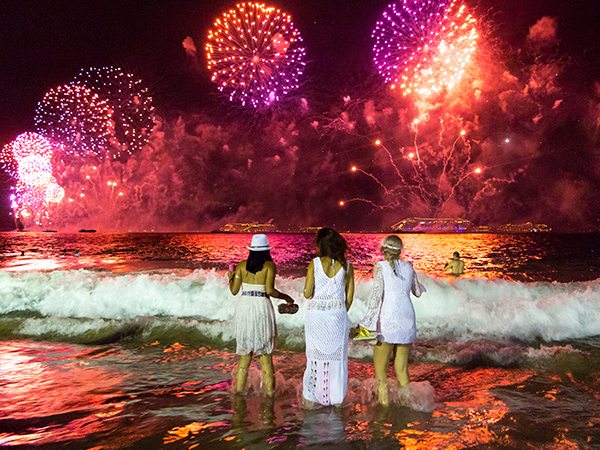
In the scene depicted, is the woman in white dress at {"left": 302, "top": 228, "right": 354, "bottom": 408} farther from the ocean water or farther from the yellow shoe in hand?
the ocean water

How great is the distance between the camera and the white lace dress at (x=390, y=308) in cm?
596

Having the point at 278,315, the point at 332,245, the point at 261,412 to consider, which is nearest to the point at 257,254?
the point at 332,245

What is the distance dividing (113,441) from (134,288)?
9.53m

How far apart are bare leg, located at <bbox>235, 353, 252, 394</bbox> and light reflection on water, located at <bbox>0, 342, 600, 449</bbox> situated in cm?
17

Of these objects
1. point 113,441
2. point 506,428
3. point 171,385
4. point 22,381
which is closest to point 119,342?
point 22,381

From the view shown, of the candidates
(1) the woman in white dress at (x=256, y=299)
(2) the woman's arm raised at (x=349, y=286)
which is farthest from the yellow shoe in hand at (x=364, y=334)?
(1) the woman in white dress at (x=256, y=299)

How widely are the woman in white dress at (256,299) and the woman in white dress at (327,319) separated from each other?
1.62ft

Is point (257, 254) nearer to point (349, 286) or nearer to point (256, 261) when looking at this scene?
point (256, 261)

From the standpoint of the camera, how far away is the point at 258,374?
707 cm

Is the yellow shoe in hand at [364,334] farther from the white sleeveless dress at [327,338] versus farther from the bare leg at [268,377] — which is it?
the bare leg at [268,377]

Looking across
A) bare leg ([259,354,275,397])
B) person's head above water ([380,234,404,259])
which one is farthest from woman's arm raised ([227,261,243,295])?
person's head above water ([380,234,404,259])

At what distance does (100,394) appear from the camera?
22.9ft

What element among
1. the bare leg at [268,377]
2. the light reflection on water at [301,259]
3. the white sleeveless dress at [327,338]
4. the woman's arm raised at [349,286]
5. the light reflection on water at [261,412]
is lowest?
the light reflection on water at [301,259]

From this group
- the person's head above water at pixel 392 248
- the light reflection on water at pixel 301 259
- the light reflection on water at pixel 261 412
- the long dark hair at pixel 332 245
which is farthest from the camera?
the light reflection on water at pixel 301 259
